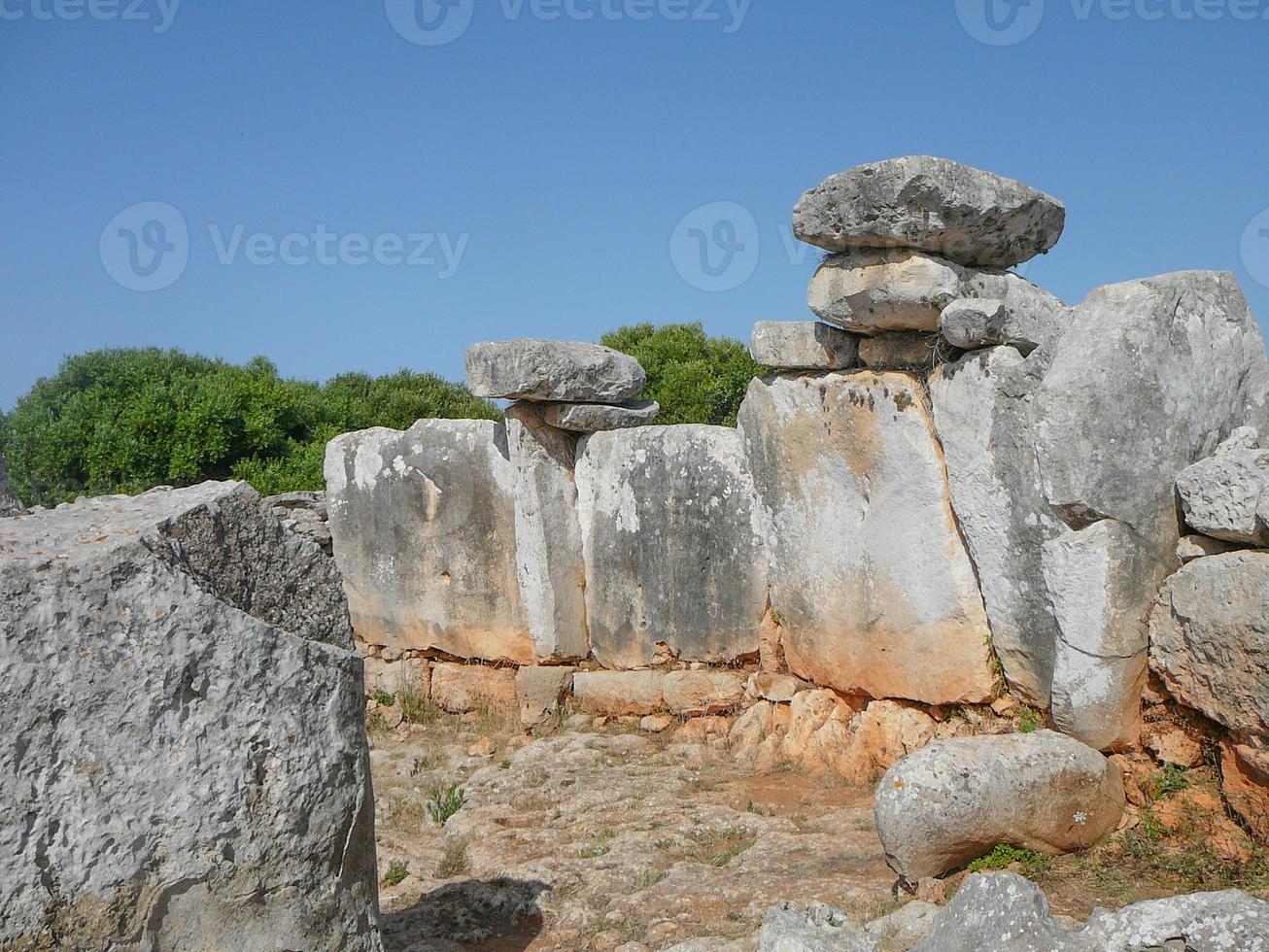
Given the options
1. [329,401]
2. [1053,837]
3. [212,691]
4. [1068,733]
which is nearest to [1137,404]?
Answer: [1068,733]

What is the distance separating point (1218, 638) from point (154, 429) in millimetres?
12315

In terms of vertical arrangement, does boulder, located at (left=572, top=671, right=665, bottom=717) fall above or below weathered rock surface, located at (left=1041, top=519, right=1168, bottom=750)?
below

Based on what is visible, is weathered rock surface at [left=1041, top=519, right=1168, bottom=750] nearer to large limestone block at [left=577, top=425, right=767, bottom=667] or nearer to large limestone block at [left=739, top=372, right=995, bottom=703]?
large limestone block at [left=739, top=372, right=995, bottom=703]

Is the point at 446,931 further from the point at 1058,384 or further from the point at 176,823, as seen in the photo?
the point at 1058,384

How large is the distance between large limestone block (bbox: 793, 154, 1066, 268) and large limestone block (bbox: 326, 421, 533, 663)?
328cm

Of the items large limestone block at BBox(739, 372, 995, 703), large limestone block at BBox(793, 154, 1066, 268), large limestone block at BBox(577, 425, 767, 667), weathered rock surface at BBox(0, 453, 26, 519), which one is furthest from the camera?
large limestone block at BBox(577, 425, 767, 667)

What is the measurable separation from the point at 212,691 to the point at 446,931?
249cm

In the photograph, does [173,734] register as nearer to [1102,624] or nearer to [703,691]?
[1102,624]

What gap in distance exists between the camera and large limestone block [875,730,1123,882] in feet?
17.1

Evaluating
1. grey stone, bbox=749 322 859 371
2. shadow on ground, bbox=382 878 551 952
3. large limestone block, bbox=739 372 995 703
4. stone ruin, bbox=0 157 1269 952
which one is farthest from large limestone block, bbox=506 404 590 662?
shadow on ground, bbox=382 878 551 952


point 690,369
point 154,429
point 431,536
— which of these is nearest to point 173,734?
point 431,536

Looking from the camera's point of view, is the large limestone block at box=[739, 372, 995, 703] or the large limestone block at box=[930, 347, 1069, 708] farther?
the large limestone block at box=[739, 372, 995, 703]

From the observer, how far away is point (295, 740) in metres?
3.41

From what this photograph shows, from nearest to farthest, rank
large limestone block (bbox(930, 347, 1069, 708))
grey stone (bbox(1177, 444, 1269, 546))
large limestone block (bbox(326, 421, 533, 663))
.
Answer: grey stone (bbox(1177, 444, 1269, 546)) < large limestone block (bbox(930, 347, 1069, 708)) < large limestone block (bbox(326, 421, 533, 663))
